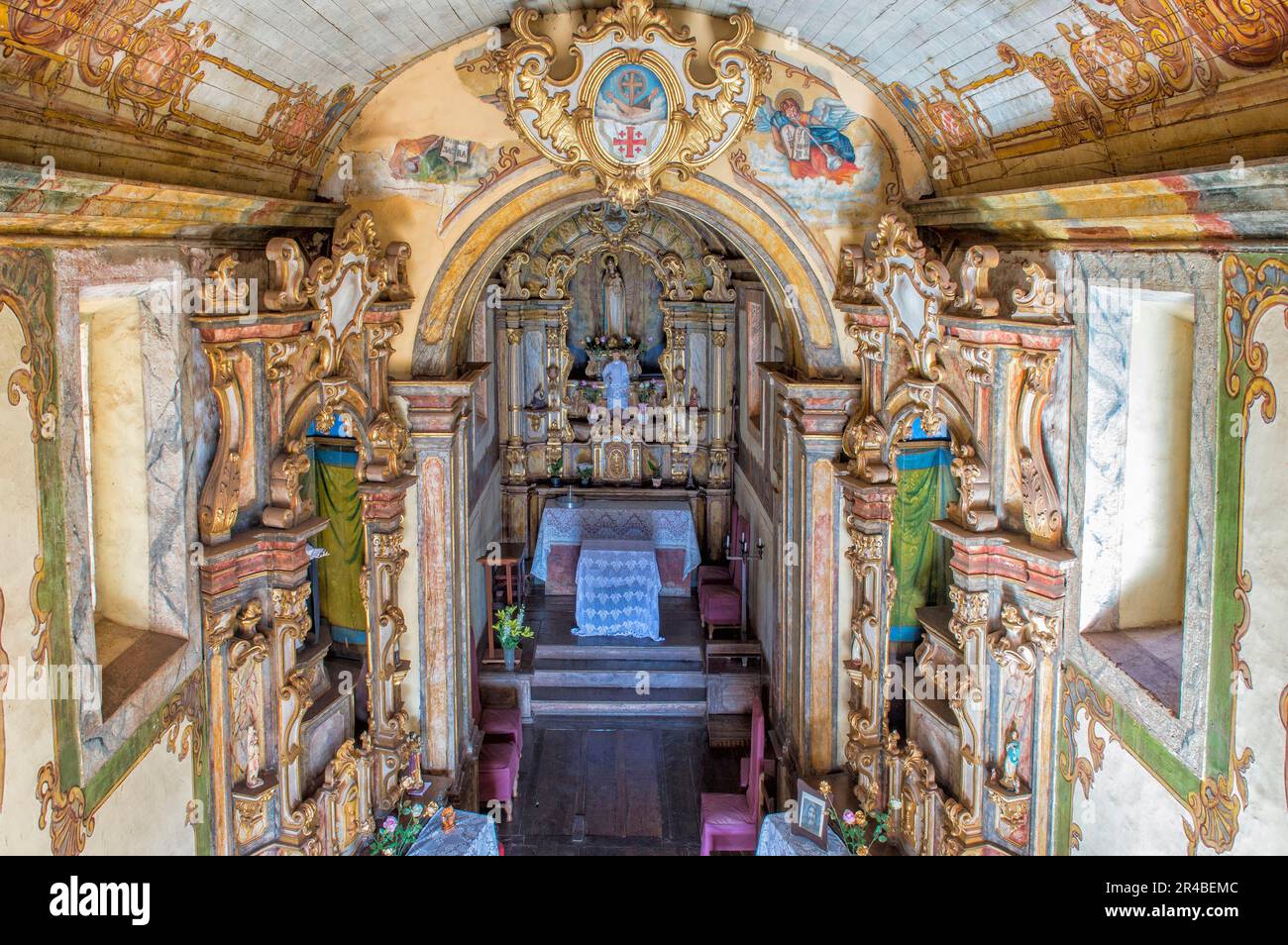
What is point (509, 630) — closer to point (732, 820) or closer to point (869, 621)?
point (732, 820)

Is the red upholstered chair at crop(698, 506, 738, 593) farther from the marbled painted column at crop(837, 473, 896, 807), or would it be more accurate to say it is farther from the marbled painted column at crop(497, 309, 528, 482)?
the marbled painted column at crop(837, 473, 896, 807)

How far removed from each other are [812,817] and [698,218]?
14.8 ft

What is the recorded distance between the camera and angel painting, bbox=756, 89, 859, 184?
7922 millimetres

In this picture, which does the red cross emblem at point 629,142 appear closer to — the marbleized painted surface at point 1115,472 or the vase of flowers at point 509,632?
the marbleized painted surface at point 1115,472

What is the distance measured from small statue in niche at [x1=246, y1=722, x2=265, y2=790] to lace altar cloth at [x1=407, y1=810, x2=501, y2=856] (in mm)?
1584

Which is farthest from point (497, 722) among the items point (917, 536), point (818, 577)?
point (917, 536)

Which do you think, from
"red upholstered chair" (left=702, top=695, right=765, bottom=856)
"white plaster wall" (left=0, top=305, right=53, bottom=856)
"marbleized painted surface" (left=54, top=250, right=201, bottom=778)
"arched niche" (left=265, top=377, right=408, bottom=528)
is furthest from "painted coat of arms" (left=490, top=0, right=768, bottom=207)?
"red upholstered chair" (left=702, top=695, right=765, bottom=856)

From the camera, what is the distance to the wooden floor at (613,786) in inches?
400

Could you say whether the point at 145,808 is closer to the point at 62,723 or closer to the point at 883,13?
the point at 62,723

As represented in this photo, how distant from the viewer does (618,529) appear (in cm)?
1509

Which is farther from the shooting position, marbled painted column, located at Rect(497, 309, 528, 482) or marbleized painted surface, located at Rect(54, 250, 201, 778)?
marbled painted column, located at Rect(497, 309, 528, 482)

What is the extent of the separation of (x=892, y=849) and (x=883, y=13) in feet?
18.8

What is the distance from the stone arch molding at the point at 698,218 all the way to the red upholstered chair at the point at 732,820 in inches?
147

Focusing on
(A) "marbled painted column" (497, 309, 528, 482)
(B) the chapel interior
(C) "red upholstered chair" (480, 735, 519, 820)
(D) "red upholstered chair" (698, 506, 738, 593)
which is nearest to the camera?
(B) the chapel interior
